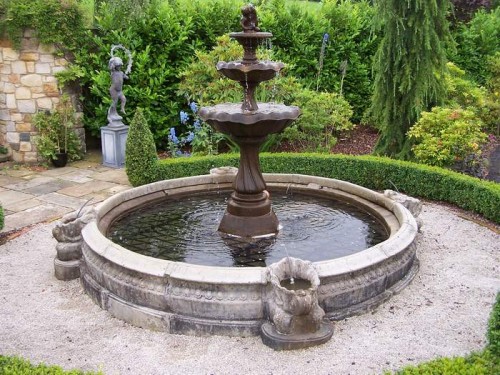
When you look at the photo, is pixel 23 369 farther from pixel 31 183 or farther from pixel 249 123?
pixel 31 183

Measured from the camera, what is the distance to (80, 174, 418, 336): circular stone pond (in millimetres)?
4449

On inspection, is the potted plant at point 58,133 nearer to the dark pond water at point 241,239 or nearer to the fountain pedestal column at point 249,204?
the dark pond water at point 241,239

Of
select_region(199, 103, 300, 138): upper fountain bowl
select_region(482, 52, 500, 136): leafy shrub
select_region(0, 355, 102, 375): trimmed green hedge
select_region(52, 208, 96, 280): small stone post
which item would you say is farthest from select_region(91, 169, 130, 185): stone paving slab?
select_region(482, 52, 500, 136): leafy shrub

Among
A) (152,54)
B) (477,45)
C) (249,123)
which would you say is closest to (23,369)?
(249,123)

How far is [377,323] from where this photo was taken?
15.2 ft

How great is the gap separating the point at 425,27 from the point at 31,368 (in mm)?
8082

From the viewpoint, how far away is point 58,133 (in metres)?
10.5

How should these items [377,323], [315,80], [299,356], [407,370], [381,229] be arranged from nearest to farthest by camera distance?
[407,370]
[299,356]
[377,323]
[381,229]
[315,80]

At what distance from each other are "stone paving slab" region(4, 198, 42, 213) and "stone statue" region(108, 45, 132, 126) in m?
2.61

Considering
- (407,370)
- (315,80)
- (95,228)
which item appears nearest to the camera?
(407,370)

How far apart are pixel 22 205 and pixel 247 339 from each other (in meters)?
5.19

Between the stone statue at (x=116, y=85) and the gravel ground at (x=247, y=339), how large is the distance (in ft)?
16.3

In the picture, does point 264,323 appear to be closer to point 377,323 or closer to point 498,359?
point 377,323

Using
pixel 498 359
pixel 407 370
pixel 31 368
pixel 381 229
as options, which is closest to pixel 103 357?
pixel 31 368
